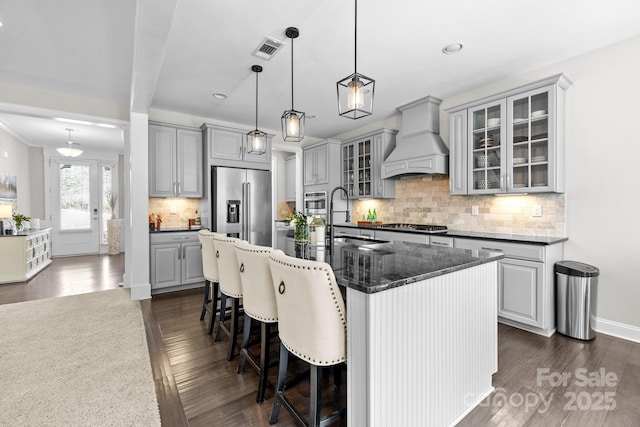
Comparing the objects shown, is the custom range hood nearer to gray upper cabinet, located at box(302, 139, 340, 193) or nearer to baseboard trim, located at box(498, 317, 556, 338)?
gray upper cabinet, located at box(302, 139, 340, 193)

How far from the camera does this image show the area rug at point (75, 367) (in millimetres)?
1746

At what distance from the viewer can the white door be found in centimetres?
746

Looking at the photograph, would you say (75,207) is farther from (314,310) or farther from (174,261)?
(314,310)

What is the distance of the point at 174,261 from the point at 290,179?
3293 mm

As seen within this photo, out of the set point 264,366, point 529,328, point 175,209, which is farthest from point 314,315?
point 175,209

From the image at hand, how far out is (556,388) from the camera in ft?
6.61

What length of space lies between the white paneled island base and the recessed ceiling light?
2.17 meters

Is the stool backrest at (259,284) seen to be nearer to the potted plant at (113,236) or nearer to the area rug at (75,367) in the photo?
the area rug at (75,367)

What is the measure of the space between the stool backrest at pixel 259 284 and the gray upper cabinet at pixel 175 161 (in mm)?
3177

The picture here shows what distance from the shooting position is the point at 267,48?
9.48ft

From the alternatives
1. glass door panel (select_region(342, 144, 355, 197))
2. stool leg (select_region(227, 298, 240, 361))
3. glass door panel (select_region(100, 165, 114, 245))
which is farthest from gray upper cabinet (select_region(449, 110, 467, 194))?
glass door panel (select_region(100, 165, 114, 245))

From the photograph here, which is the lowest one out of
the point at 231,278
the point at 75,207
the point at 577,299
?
the point at 577,299

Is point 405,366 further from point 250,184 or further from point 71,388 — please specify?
point 250,184

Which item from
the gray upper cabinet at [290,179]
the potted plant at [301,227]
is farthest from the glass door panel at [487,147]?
the gray upper cabinet at [290,179]
